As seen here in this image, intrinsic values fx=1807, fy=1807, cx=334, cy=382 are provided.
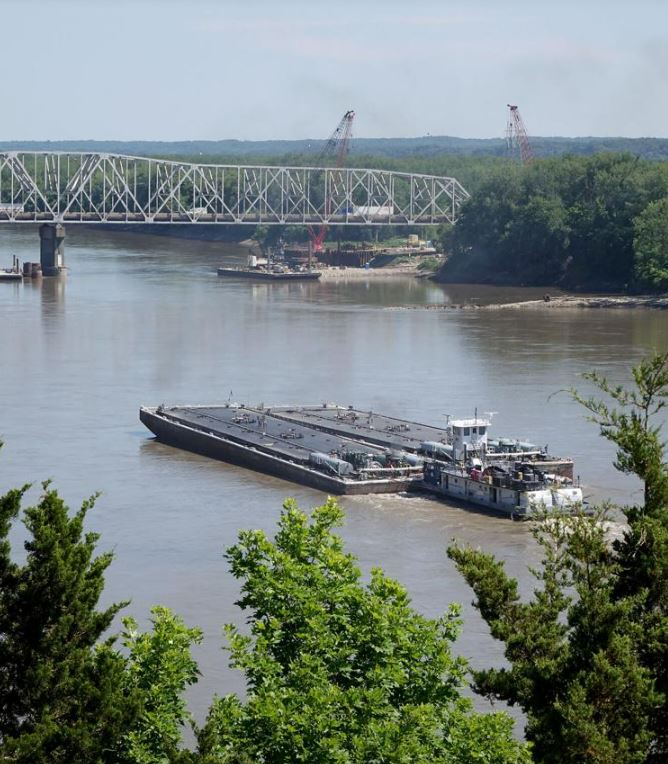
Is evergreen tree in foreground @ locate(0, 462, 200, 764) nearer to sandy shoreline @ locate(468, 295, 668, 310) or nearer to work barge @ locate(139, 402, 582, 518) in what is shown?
work barge @ locate(139, 402, 582, 518)

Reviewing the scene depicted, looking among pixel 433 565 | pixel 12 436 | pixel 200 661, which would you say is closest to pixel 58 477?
pixel 12 436

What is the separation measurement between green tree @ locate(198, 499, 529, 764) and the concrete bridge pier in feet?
306

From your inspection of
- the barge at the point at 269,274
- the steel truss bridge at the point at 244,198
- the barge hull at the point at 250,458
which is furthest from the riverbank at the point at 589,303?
the barge hull at the point at 250,458

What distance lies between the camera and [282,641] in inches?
612

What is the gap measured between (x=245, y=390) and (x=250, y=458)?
42.0 ft

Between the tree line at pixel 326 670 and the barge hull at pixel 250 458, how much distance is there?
22198 mm

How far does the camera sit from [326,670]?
15109mm

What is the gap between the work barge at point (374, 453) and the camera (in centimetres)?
3759

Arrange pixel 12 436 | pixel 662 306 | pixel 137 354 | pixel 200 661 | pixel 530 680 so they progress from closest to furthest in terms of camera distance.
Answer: pixel 530 680
pixel 200 661
pixel 12 436
pixel 137 354
pixel 662 306

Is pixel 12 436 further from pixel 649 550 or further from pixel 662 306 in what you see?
pixel 662 306

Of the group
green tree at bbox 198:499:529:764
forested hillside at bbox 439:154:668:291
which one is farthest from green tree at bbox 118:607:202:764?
forested hillside at bbox 439:154:668:291

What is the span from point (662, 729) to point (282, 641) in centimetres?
354

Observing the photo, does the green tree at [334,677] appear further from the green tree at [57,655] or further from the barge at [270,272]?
the barge at [270,272]


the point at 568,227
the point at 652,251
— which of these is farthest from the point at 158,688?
the point at 568,227
